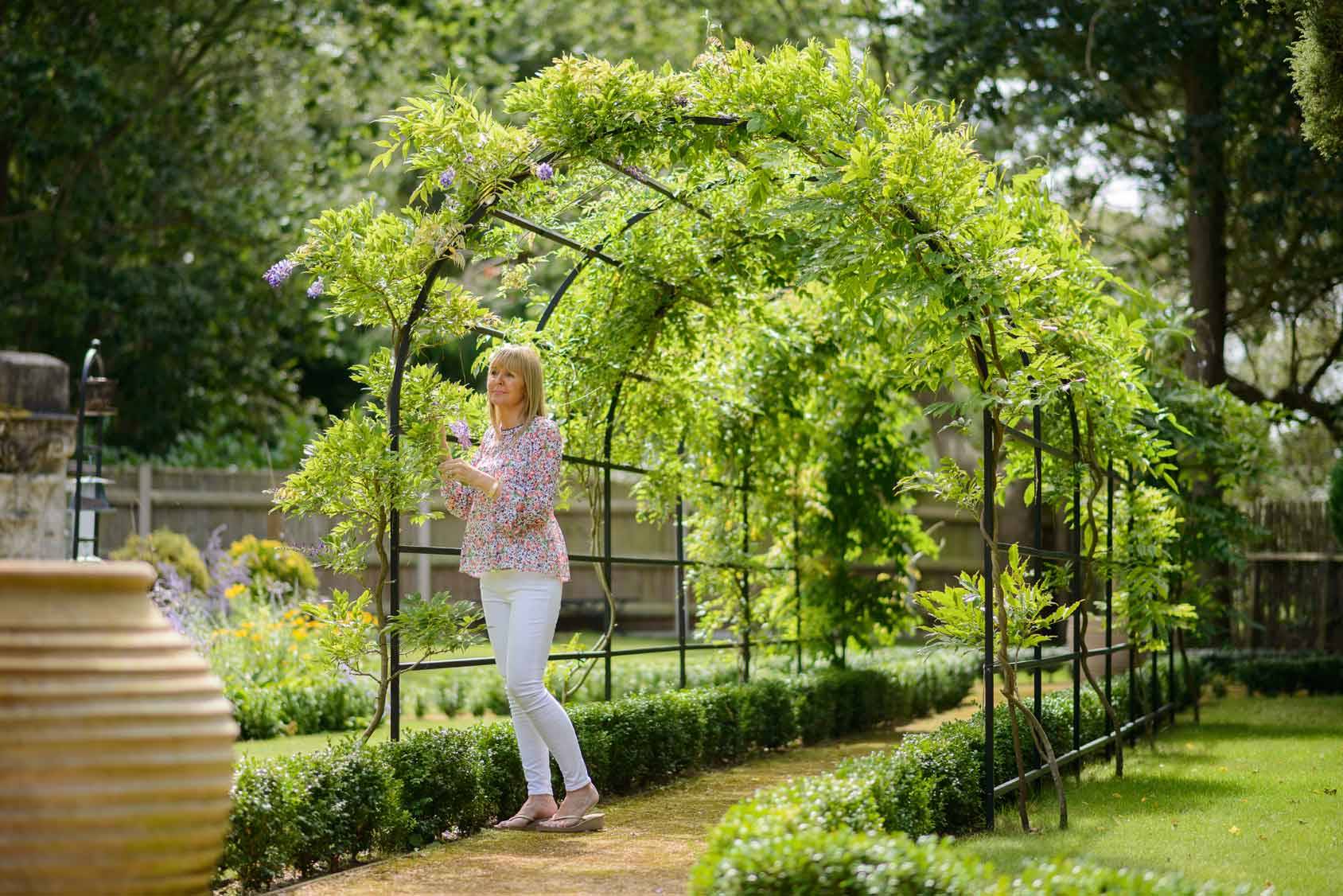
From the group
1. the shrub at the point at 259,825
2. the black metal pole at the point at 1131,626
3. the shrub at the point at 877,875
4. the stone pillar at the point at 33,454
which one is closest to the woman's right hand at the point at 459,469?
the shrub at the point at 259,825

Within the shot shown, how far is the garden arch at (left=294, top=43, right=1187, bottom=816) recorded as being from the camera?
492 cm

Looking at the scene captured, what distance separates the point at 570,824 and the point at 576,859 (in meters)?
0.47

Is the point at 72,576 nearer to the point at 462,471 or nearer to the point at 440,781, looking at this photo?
the point at 462,471

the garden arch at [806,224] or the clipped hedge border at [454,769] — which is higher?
the garden arch at [806,224]

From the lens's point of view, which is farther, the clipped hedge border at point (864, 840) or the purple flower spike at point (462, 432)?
the purple flower spike at point (462, 432)

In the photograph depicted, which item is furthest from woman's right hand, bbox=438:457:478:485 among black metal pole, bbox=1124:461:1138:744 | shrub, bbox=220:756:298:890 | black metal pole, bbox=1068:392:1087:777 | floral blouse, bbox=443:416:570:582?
black metal pole, bbox=1124:461:1138:744

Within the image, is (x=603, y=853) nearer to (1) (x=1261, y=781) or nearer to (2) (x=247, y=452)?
(1) (x=1261, y=781)

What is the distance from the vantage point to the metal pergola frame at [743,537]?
509 centimetres

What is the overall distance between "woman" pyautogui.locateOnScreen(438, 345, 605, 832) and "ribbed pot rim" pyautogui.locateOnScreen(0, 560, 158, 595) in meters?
1.96

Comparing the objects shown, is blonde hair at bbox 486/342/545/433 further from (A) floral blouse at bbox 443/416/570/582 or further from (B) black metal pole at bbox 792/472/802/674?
(B) black metal pole at bbox 792/472/802/674

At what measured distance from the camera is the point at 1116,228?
59.8 feet

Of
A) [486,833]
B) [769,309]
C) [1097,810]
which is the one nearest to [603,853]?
[486,833]

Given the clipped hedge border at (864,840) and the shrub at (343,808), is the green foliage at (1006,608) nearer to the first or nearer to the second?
the clipped hedge border at (864,840)

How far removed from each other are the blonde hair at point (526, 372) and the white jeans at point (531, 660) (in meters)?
0.60
